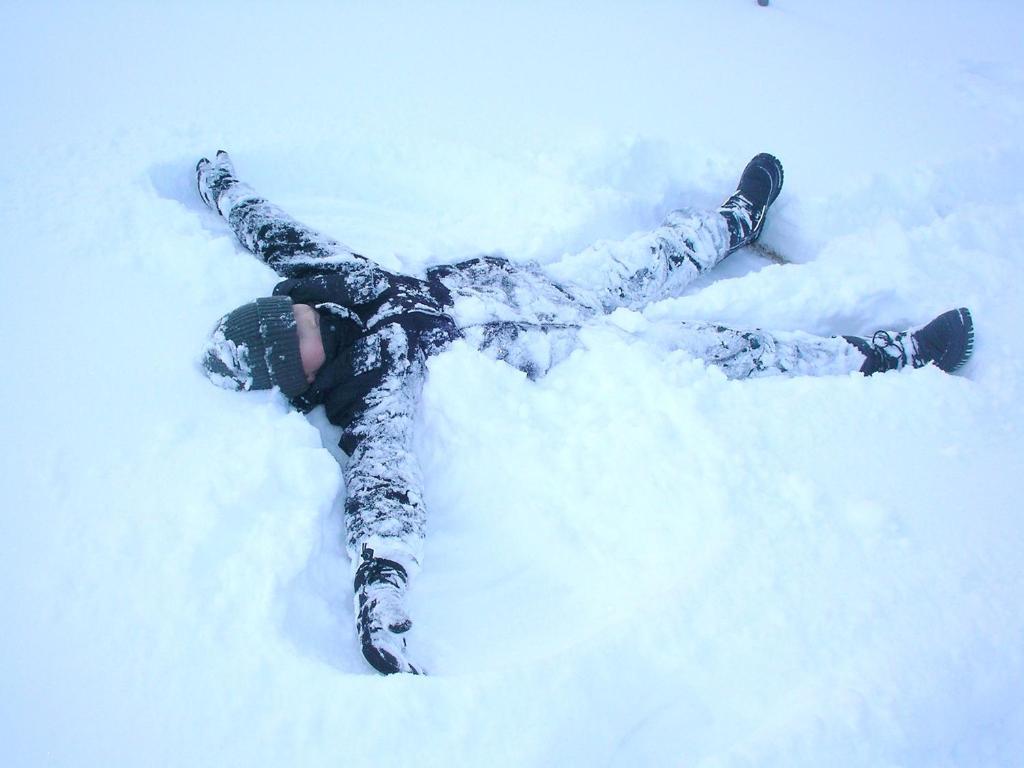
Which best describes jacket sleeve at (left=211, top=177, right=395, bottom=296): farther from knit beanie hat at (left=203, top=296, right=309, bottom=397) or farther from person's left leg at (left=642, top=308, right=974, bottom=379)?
person's left leg at (left=642, top=308, right=974, bottom=379)

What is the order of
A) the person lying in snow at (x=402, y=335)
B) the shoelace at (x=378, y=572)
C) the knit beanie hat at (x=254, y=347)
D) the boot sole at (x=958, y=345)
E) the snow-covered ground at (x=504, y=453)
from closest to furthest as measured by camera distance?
the snow-covered ground at (x=504, y=453)
the shoelace at (x=378, y=572)
the person lying in snow at (x=402, y=335)
the knit beanie hat at (x=254, y=347)
the boot sole at (x=958, y=345)

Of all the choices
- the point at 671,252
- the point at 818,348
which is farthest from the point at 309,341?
the point at 818,348

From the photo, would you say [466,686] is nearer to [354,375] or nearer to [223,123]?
[354,375]

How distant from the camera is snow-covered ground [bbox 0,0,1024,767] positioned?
46.5 inches

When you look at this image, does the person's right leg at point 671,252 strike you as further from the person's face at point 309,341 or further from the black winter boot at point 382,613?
the black winter boot at point 382,613

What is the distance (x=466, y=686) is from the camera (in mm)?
1190

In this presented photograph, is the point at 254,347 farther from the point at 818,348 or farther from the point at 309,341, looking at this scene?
the point at 818,348

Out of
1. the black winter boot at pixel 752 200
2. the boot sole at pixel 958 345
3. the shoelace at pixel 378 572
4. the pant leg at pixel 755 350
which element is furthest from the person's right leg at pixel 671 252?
the shoelace at pixel 378 572

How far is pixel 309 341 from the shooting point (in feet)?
5.59

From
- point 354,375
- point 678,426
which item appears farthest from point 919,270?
point 354,375

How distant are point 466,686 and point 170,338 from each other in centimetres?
120

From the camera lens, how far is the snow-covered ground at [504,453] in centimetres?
118

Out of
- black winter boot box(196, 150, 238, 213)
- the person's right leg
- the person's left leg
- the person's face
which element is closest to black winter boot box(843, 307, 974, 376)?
the person's left leg

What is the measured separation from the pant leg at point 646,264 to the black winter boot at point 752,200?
6 centimetres
